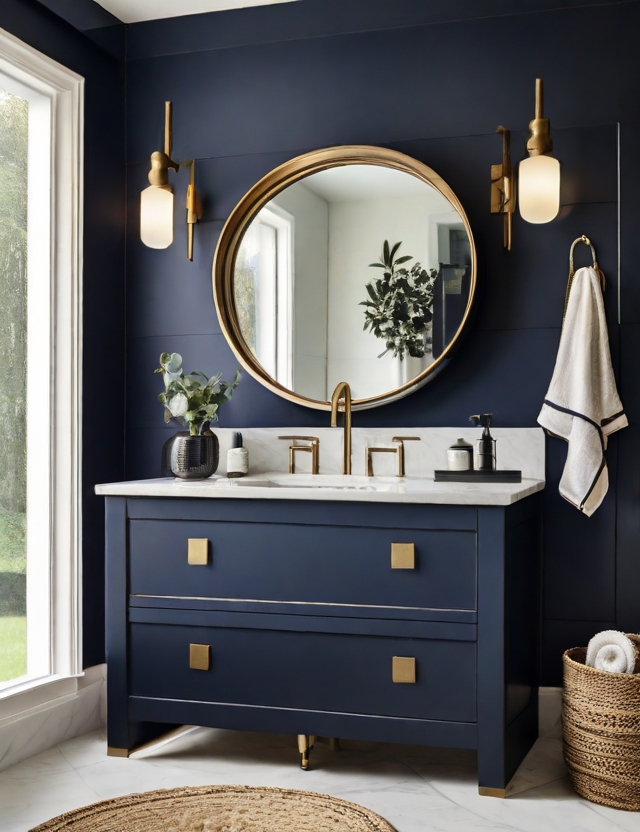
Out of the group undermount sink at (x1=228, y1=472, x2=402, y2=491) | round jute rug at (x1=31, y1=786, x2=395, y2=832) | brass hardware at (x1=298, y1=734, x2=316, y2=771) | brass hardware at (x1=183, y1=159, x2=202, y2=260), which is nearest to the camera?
round jute rug at (x1=31, y1=786, x2=395, y2=832)

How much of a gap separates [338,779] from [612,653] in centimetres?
79

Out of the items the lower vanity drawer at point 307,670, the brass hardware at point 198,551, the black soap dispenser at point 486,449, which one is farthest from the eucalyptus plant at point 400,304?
the lower vanity drawer at point 307,670

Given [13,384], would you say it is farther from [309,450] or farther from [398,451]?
[398,451]

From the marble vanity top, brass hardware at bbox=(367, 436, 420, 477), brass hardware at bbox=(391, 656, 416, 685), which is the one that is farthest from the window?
brass hardware at bbox=(391, 656, 416, 685)

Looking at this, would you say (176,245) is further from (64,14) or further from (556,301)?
(556,301)

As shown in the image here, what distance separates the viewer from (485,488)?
237cm

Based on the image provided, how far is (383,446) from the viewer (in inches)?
110

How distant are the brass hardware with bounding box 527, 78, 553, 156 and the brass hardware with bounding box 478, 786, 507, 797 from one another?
1721 millimetres

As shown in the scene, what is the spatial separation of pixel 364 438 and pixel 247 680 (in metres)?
0.85

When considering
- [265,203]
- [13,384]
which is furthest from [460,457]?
[13,384]

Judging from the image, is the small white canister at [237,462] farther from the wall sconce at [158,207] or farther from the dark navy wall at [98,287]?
the wall sconce at [158,207]

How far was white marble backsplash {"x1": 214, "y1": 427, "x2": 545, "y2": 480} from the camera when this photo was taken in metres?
2.68

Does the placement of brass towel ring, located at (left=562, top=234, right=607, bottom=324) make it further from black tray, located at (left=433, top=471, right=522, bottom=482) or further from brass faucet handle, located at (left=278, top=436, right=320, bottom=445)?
brass faucet handle, located at (left=278, top=436, right=320, bottom=445)

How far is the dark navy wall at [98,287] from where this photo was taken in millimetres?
2837
